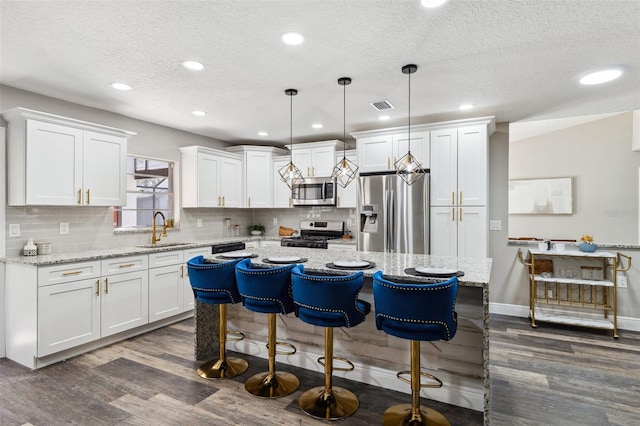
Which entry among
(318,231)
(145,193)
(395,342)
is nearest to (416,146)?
(318,231)

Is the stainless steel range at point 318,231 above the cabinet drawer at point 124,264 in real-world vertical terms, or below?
above

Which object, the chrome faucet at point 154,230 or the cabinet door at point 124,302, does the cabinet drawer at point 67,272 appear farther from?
the chrome faucet at point 154,230

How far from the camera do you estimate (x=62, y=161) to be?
3.30 metres

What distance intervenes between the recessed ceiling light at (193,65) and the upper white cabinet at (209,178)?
2071 millimetres

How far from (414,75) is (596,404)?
9.10ft

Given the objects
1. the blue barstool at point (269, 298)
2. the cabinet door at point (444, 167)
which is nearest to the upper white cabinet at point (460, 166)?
the cabinet door at point (444, 167)

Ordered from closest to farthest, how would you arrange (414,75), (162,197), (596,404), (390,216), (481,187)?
1. (596,404)
2. (414,75)
3. (481,187)
4. (390,216)
5. (162,197)

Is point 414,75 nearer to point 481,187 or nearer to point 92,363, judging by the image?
point 481,187

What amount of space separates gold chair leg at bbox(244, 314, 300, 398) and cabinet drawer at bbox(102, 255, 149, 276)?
5.92 ft

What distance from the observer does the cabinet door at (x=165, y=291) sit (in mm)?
3814

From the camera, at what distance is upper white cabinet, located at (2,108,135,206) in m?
3.07

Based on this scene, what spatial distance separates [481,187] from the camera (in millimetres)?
4035

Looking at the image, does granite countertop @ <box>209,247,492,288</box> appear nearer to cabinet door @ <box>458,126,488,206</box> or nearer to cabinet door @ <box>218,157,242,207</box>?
cabinet door @ <box>458,126,488,206</box>

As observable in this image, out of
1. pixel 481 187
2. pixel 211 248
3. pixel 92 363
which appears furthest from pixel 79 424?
pixel 481 187
